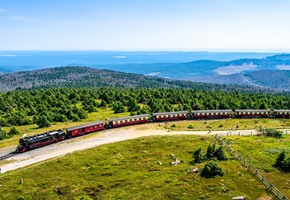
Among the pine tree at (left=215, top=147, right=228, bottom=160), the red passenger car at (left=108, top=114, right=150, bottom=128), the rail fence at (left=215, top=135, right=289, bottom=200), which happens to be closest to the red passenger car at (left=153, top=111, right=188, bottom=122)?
the red passenger car at (left=108, top=114, right=150, bottom=128)

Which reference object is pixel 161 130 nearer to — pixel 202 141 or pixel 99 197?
pixel 202 141

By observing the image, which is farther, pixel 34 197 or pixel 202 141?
pixel 202 141

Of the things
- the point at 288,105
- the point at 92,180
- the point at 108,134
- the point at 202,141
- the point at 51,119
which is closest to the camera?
the point at 92,180

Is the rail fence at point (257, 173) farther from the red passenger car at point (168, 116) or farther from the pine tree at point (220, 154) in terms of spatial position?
the red passenger car at point (168, 116)

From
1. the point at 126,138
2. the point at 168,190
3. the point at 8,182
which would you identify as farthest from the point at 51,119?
the point at 168,190

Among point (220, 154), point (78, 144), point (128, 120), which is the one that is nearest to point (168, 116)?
point (128, 120)

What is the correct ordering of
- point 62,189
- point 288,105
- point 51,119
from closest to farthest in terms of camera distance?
point 62,189 → point 51,119 → point 288,105

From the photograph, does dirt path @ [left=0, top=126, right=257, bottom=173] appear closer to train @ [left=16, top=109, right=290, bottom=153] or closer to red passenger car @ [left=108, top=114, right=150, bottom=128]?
train @ [left=16, top=109, right=290, bottom=153]

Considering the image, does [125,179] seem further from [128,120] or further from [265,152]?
[128,120]
